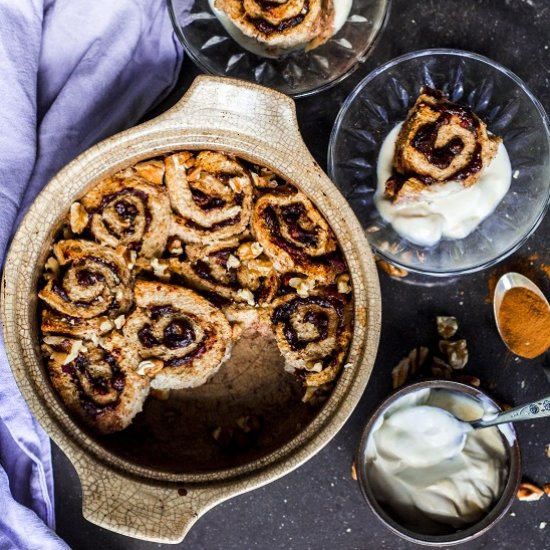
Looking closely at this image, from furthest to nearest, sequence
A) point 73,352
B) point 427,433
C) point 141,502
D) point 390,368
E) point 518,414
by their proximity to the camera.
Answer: point 390,368 < point 427,433 < point 518,414 < point 73,352 < point 141,502

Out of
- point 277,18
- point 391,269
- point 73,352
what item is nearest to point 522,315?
point 391,269

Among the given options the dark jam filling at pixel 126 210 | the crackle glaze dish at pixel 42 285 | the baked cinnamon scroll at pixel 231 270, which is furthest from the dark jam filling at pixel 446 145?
the dark jam filling at pixel 126 210

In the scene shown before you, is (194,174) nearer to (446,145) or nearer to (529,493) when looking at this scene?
(446,145)

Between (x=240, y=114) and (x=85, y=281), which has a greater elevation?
(x=240, y=114)

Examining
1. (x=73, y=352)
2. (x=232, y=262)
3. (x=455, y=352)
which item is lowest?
(x=455, y=352)

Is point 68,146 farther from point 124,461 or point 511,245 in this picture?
point 511,245

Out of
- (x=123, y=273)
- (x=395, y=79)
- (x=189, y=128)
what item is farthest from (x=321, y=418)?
(x=395, y=79)

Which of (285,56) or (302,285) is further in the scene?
(285,56)
